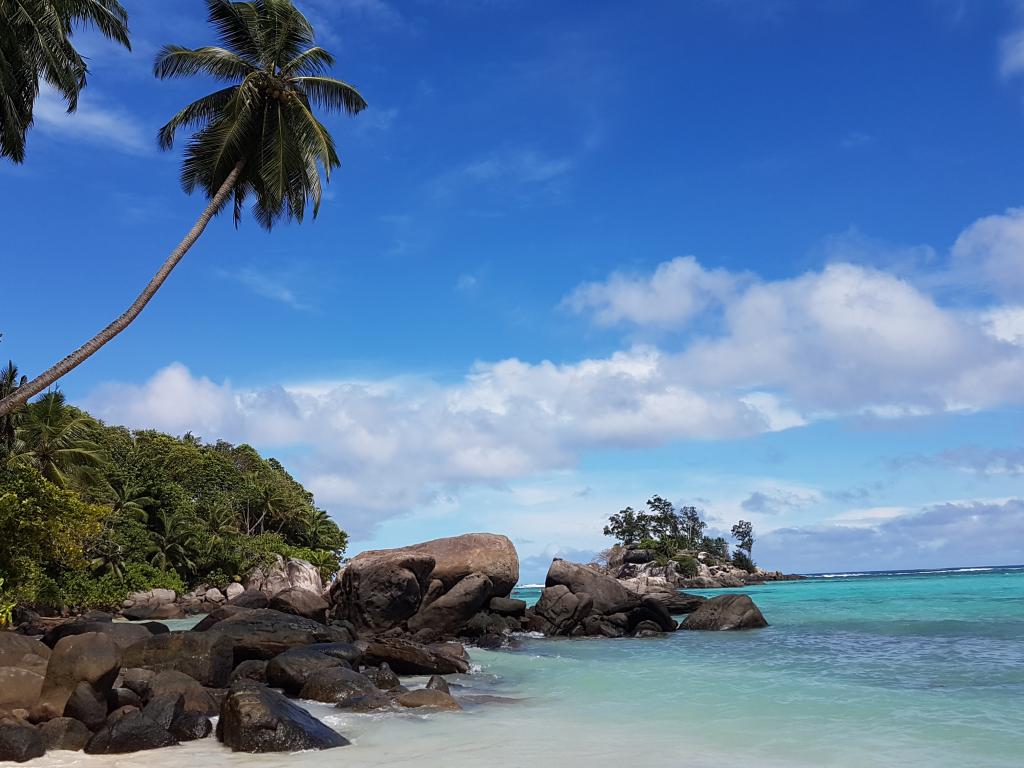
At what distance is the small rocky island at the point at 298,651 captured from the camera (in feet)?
30.0

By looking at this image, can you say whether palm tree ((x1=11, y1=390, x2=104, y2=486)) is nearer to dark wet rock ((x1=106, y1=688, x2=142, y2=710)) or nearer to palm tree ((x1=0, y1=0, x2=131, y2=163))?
palm tree ((x1=0, y1=0, x2=131, y2=163))

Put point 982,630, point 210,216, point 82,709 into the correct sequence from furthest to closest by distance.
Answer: point 982,630 < point 210,216 < point 82,709

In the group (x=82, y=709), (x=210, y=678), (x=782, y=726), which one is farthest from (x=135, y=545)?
(x=782, y=726)

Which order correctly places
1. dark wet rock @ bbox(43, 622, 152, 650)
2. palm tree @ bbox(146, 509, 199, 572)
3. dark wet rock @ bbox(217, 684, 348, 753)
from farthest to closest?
palm tree @ bbox(146, 509, 199, 572)
dark wet rock @ bbox(43, 622, 152, 650)
dark wet rock @ bbox(217, 684, 348, 753)

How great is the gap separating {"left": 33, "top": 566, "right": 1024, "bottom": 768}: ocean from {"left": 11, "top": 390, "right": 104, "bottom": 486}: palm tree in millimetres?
22730

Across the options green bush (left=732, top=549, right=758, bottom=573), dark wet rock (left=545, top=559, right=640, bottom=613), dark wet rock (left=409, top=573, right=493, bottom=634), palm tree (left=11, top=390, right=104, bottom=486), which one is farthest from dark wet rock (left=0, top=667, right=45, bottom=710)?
green bush (left=732, top=549, right=758, bottom=573)

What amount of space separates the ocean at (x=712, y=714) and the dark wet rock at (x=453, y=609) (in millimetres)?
4038

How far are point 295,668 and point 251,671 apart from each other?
1.29m

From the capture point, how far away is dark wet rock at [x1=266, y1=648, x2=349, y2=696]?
12.6 meters

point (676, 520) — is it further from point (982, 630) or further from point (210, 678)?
point (210, 678)

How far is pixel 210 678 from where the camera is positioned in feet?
41.3

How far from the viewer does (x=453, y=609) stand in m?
25.1

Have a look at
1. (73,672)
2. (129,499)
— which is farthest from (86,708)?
(129,499)

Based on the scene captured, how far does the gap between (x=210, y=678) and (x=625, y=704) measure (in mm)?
6804
